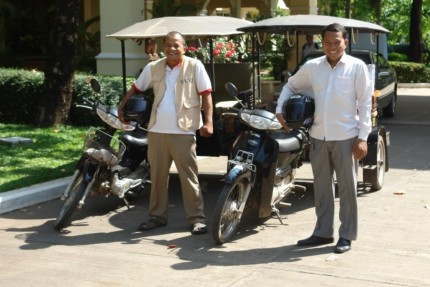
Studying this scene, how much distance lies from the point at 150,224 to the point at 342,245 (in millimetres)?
1921

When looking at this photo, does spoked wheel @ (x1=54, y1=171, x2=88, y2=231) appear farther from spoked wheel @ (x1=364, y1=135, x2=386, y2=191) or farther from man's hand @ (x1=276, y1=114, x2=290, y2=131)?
spoked wheel @ (x1=364, y1=135, x2=386, y2=191)

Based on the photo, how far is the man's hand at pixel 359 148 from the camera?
22.1ft

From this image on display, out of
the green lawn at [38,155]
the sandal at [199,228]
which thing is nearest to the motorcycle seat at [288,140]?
the sandal at [199,228]

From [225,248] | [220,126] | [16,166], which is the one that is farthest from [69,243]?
[16,166]

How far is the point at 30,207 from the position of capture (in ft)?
29.3

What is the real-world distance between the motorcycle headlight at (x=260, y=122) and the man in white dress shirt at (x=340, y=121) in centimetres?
56

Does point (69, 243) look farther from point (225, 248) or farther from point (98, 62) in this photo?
point (98, 62)

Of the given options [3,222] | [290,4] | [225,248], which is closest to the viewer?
[225,248]

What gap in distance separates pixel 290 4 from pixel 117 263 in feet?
78.9

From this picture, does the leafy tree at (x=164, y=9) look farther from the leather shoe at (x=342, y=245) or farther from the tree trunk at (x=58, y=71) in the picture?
the leather shoe at (x=342, y=245)

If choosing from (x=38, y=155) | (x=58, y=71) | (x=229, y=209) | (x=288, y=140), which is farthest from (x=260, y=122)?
(x=58, y=71)

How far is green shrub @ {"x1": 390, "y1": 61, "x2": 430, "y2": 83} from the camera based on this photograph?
29978 millimetres

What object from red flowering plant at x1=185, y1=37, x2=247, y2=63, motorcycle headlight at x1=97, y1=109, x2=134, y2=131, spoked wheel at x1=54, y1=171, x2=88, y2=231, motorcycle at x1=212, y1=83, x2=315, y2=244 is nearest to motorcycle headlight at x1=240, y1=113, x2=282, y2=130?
motorcycle at x1=212, y1=83, x2=315, y2=244

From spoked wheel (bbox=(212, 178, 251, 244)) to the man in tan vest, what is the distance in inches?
15.7
